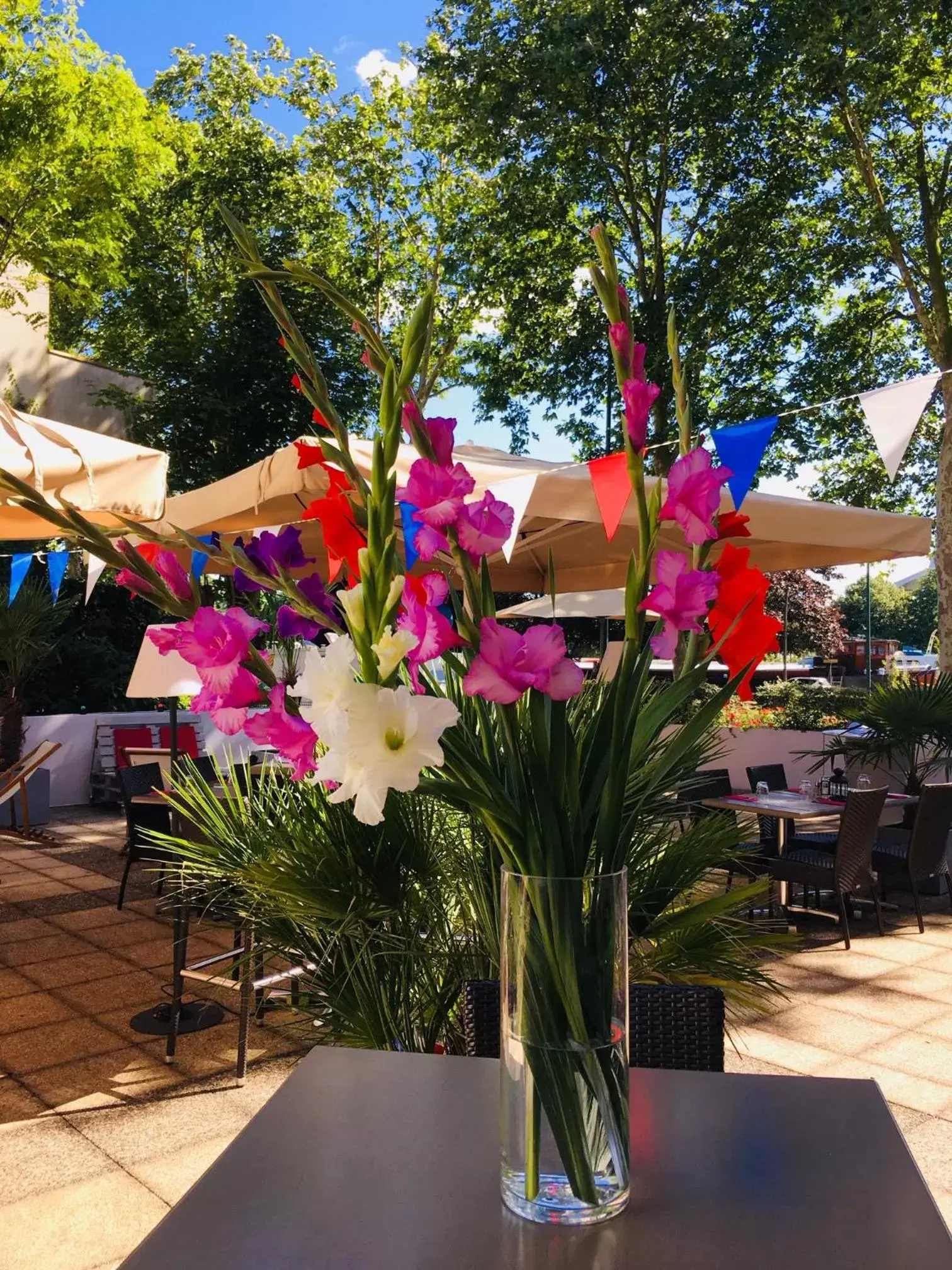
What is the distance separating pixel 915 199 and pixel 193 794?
12.6m

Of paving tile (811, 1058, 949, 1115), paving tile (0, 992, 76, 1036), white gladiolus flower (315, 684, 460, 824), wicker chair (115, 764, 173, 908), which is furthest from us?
wicker chair (115, 764, 173, 908)

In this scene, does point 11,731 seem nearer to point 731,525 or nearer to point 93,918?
point 93,918

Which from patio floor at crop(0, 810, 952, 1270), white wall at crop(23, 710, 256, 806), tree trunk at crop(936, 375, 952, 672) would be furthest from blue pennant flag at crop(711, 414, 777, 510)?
white wall at crop(23, 710, 256, 806)

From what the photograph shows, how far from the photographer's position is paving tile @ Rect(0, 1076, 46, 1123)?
3.39 m

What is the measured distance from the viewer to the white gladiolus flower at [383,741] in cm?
90

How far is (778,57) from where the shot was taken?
11.6 metres

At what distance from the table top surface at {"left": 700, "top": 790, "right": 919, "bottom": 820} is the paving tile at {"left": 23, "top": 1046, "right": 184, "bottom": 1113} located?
2.94 m

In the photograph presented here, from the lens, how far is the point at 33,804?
924 cm

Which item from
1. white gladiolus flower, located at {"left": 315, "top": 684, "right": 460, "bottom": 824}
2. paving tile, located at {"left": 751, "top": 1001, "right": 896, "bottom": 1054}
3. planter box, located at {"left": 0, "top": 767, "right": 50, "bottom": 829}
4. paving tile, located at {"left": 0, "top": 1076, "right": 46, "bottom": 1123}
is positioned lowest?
paving tile, located at {"left": 751, "top": 1001, "right": 896, "bottom": 1054}

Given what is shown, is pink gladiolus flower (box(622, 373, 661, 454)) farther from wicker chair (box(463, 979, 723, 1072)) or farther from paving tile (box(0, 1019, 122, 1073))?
paving tile (box(0, 1019, 122, 1073))

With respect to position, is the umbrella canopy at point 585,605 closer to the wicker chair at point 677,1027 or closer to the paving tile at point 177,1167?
the paving tile at point 177,1167

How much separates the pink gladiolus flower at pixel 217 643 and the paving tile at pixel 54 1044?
3.38m

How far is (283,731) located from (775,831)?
595 cm

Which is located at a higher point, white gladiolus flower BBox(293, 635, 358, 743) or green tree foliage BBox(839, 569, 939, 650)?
green tree foliage BBox(839, 569, 939, 650)
